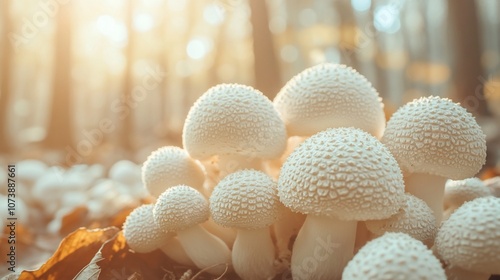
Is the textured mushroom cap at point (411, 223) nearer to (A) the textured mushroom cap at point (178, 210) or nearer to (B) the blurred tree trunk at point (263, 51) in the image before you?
(A) the textured mushroom cap at point (178, 210)

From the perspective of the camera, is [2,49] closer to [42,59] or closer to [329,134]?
[42,59]

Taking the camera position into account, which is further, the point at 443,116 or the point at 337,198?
the point at 443,116

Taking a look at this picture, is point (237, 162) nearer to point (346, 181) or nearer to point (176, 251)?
point (176, 251)

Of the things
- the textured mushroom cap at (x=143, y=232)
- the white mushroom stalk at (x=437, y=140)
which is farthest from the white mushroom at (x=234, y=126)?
the white mushroom stalk at (x=437, y=140)

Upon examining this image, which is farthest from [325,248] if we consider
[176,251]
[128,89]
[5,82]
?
[5,82]

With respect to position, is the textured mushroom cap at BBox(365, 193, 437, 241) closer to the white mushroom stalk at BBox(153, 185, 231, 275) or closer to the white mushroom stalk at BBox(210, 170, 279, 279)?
the white mushroom stalk at BBox(210, 170, 279, 279)

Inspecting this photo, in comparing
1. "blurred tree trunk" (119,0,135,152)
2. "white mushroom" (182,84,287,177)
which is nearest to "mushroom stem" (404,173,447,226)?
"white mushroom" (182,84,287,177)

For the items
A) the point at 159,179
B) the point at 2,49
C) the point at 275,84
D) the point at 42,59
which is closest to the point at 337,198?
the point at 159,179
